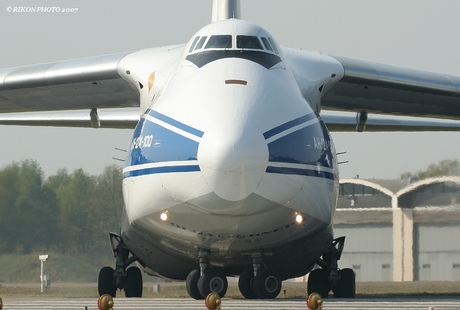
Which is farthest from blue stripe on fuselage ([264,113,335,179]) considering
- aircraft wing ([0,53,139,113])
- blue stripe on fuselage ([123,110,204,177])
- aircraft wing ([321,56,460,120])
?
aircraft wing ([0,53,139,113])

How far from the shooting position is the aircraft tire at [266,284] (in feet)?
46.7

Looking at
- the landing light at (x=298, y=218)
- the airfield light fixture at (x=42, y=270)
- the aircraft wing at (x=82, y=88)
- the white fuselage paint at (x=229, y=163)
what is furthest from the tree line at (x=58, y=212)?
the landing light at (x=298, y=218)

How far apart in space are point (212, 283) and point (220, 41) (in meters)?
3.47

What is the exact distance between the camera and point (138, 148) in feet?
47.2

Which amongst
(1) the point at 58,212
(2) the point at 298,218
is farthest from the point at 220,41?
(1) the point at 58,212

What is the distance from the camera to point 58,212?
82.0 ft

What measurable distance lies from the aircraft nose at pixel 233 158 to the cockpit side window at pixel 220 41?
7.44 ft

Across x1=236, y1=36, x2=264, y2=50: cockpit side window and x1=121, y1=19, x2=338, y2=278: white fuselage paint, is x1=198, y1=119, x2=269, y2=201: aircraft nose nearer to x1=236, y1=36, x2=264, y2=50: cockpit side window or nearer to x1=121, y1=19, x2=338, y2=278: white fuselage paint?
x1=121, y1=19, x2=338, y2=278: white fuselage paint

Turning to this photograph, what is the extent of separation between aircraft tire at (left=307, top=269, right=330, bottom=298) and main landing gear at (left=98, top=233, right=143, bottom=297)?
281cm

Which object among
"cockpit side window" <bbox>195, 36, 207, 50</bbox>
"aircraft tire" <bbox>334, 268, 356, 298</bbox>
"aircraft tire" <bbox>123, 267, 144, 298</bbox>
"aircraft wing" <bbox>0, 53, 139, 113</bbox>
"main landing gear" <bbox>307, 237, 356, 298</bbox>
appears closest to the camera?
"cockpit side window" <bbox>195, 36, 207, 50</bbox>

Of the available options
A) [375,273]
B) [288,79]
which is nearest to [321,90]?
[288,79]

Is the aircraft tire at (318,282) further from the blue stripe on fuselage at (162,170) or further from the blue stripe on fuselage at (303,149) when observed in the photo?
the blue stripe on fuselage at (162,170)

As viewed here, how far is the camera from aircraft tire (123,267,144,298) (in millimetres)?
17219

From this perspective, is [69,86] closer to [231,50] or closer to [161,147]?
[231,50]
